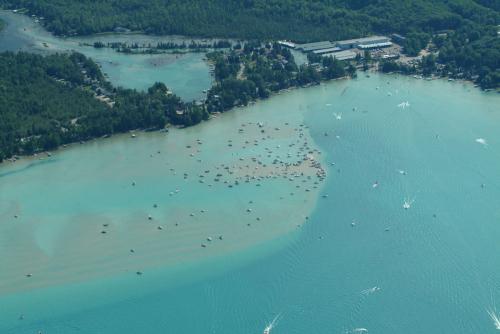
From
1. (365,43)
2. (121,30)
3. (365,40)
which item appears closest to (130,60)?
(121,30)

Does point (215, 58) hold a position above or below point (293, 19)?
below

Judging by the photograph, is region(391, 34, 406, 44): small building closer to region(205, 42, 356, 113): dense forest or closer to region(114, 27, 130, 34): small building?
region(205, 42, 356, 113): dense forest

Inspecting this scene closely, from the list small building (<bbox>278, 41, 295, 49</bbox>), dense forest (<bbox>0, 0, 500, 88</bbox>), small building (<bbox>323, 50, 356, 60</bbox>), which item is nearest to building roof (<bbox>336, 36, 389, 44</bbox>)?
dense forest (<bbox>0, 0, 500, 88</bbox>)

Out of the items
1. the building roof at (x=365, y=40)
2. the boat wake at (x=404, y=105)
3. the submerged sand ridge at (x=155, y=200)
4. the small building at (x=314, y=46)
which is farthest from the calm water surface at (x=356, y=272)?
the building roof at (x=365, y=40)

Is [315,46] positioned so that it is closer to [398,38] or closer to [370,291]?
[398,38]

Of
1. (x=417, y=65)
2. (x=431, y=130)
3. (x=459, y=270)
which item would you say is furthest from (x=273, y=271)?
(x=417, y=65)

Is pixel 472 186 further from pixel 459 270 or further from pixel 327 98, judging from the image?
pixel 327 98
